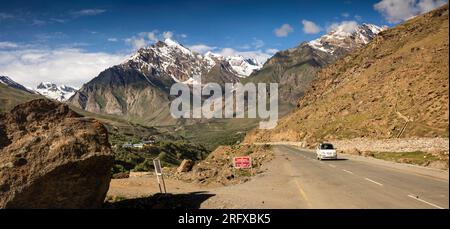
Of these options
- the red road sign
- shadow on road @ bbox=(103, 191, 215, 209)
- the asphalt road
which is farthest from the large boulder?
the red road sign

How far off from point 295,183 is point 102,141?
473 inches

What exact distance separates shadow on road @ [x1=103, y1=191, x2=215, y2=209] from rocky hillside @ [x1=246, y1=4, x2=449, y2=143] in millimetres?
50147

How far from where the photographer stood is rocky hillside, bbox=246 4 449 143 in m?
73.8

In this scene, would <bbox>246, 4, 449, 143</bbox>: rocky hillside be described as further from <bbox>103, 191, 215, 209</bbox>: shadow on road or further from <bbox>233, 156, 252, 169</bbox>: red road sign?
<bbox>103, 191, 215, 209</bbox>: shadow on road

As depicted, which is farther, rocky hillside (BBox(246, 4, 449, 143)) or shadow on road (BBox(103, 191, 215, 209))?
rocky hillside (BBox(246, 4, 449, 143))

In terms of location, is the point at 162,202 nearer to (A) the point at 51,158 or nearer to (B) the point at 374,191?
(A) the point at 51,158

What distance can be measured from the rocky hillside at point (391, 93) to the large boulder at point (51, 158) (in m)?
54.9

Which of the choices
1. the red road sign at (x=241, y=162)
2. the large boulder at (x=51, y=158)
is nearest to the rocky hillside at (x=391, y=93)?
the red road sign at (x=241, y=162)

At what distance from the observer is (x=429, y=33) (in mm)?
104250

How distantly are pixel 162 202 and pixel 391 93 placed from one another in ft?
268

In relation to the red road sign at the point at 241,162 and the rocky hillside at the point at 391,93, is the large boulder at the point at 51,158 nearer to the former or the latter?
the red road sign at the point at 241,162
